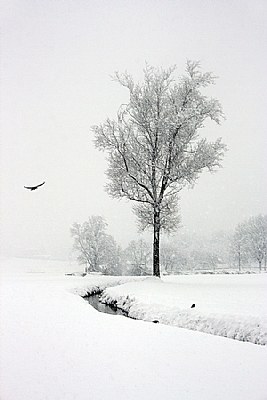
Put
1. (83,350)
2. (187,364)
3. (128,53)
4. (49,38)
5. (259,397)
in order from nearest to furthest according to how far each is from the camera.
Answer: (259,397) < (187,364) < (83,350) < (49,38) < (128,53)

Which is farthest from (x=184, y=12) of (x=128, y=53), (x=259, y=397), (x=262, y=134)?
(x=259, y=397)

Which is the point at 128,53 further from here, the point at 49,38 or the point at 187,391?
the point at 187,391

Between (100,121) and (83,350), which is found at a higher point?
(100,121)

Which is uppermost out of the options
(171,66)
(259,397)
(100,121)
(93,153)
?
(171,66)

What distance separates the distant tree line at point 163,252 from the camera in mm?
33781

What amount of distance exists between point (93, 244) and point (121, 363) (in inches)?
1196

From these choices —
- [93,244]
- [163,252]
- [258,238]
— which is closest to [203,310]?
[93,244]

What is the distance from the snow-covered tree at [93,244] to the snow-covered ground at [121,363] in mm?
27764

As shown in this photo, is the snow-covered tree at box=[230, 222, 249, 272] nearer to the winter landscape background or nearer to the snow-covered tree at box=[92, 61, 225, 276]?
the snow-covered tree at box=[92, 61, 225, 276]

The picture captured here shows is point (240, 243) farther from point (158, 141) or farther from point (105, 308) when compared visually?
point (105, 308)

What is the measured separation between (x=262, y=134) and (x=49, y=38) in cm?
466

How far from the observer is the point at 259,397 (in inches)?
122

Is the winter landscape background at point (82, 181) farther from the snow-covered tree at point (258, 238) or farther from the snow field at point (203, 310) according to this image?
the snow-covered tree at point (258, 238)

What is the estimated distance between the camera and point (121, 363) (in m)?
3.77
